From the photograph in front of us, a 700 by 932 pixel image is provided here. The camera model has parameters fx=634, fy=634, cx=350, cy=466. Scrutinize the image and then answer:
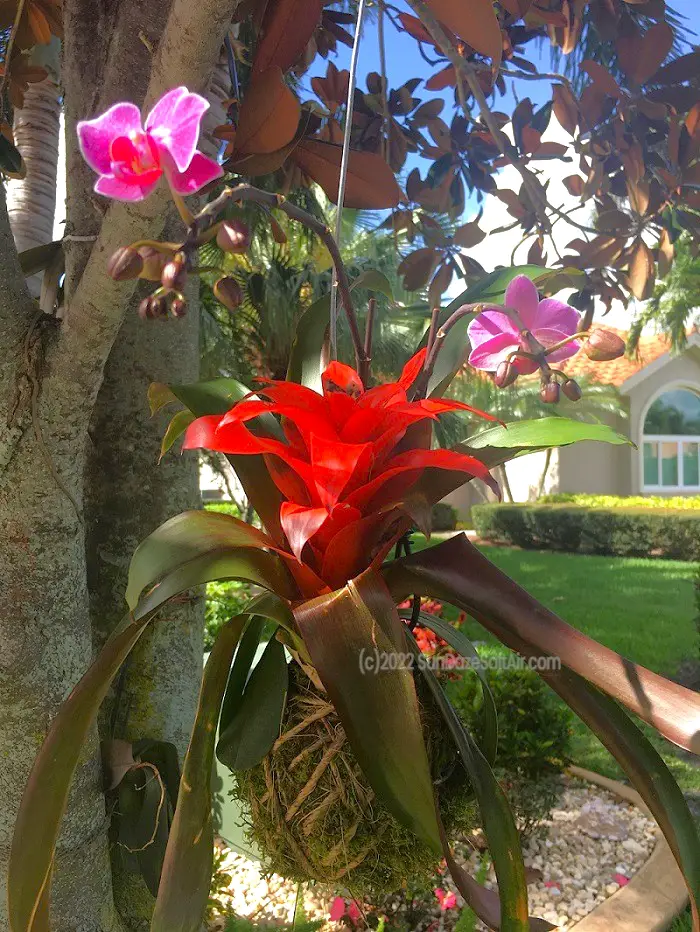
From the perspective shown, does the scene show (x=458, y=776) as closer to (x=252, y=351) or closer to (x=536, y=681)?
(x=536, y=681)

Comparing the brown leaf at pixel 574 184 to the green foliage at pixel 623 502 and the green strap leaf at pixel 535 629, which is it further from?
the green foliage at pixel 623 502

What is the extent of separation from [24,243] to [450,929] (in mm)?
2628

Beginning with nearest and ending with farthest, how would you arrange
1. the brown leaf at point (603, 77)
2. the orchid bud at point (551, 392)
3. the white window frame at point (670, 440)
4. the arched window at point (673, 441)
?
the orchid bud at point (551, 392) < the brown leaf at point (603, 77) < the white window frame at point (670, 440) < the arched window at point (673, 441)

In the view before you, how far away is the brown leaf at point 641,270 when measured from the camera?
1.51 metres

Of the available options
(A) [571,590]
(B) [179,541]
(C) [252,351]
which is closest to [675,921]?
(B) [179,541]

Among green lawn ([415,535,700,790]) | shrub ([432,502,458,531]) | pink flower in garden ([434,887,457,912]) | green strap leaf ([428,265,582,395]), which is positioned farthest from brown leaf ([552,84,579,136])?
shrub ([432,502,458,531])

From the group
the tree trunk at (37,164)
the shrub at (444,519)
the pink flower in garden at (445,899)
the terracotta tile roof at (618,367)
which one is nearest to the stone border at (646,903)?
the pink flower in garden at (445,899)

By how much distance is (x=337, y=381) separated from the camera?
0.68m

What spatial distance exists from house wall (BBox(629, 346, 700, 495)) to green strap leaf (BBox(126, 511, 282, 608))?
43.0 ft

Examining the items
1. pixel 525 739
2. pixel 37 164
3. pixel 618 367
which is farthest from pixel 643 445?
pixel 37 164

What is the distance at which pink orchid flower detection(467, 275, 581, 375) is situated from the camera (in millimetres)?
743

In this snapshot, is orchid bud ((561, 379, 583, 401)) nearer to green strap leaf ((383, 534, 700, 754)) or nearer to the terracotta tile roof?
green strap leaf ((383, 534, 700, 754))

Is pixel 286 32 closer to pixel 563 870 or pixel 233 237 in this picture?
pixel 233 237

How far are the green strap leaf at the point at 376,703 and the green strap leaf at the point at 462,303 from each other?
349 millimetres
